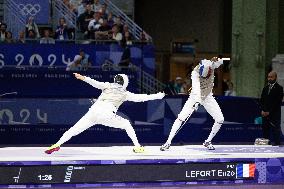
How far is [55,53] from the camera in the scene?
22500 mm

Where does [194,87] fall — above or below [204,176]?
above

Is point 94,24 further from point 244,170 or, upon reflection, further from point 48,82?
point 244,170

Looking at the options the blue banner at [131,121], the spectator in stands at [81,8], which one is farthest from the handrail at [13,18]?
the blue banner at [131,121]

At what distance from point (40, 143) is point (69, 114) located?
1.08 metres

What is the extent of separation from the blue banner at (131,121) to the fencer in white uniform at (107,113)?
5766mm

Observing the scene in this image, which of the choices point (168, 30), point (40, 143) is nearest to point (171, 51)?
point (168, 30)

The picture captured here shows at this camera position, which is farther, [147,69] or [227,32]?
[227,32]

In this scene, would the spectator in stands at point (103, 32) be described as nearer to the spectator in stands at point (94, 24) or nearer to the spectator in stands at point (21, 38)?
the spectator in stands at point (94, 24)

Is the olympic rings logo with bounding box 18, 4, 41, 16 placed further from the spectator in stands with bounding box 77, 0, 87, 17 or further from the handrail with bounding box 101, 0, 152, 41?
the handrail with bounding box 101, 0, 152, 41

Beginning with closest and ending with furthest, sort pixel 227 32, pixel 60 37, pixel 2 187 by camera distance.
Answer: pixel 2 187
pixel 60 37
pixel 227 32

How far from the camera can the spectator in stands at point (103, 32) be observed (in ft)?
77.3

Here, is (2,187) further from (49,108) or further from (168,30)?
(168,30)

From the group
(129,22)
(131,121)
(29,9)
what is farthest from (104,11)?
(131,121)

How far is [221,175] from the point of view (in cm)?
1252
